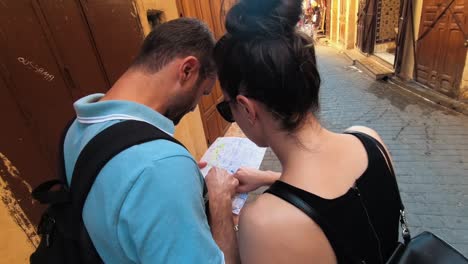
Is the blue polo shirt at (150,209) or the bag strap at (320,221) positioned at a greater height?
the blue polo shirt at (150,209)

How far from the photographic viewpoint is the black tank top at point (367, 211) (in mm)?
838

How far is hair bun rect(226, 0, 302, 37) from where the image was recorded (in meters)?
0.83

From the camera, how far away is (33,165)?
58.4 inches

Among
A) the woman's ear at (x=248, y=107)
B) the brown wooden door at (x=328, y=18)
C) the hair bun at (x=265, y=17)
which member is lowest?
the brown wooden door at (x=328, y=18)

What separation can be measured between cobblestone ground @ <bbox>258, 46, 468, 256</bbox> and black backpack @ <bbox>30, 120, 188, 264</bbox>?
868 mm

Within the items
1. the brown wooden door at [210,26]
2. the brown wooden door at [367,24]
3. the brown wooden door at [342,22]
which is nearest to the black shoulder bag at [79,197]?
the brown wooden door at [210,26]

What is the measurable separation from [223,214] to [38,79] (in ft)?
4.19

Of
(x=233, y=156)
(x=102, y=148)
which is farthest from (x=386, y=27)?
(x=102, y=148)

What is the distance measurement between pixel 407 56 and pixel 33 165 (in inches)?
303

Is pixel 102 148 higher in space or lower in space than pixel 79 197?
higher

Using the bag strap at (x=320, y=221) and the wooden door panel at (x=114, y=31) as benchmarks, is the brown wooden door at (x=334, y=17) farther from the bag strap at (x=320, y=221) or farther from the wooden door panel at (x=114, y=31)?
A: the bag strap at (x=320, y=221)

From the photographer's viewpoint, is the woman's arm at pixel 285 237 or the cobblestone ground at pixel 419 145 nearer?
the woman's arm at pixel 285 237

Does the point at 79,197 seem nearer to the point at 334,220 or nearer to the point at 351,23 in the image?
the point at 334,220

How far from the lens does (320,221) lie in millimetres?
811
